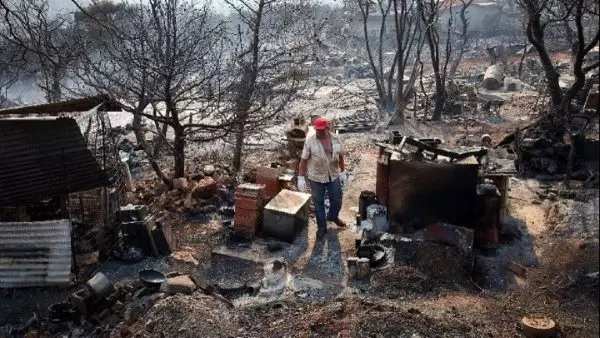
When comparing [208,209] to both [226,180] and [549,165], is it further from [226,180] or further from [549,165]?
[549,165]

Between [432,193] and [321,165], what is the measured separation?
165 cm

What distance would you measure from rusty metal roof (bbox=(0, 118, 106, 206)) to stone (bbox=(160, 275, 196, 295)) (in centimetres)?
192

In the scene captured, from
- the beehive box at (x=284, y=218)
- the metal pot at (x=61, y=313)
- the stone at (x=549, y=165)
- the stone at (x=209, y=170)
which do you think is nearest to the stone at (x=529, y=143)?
the stone at (x=549, y=165)

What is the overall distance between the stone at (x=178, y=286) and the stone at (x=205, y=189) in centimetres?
319

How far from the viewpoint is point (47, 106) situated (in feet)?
25.6

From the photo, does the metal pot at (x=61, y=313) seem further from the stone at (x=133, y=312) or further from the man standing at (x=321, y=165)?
the man standing at (x=321, y=165)

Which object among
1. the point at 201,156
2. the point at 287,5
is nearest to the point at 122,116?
the point at 201,156

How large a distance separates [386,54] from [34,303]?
33.2 meters

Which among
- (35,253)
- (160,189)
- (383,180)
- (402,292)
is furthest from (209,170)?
(402,292)

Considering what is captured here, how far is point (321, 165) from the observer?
305 inches

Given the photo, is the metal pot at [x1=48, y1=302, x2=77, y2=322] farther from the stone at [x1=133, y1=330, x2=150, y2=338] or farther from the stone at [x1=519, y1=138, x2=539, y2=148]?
the stone at [x1=519, y1=138, x2=539, y2=148]

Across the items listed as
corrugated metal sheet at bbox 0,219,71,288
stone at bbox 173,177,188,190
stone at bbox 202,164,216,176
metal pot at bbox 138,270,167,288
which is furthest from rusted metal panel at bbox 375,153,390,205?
corrugated metal sheet at bbox 0,219,71,288

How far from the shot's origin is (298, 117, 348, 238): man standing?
770 cm

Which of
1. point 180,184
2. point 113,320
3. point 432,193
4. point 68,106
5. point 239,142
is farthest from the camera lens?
point 239,142
